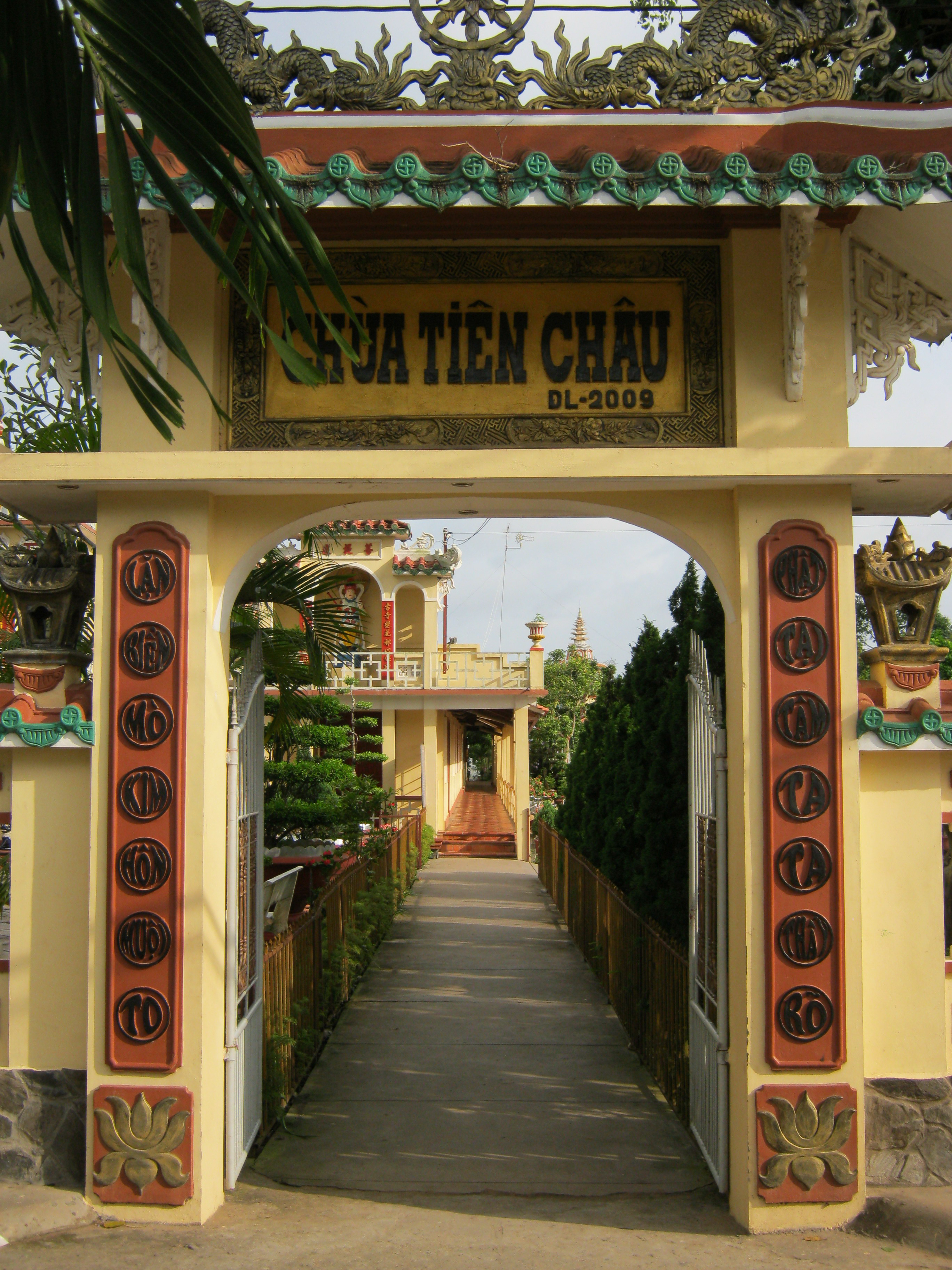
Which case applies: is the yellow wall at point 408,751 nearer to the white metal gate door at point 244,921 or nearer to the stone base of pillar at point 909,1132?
the white metal gate door at point 244,921

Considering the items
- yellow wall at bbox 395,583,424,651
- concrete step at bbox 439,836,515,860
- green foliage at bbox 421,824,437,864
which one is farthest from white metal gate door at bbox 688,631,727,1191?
yellow wall at bbox 395,583,424,651

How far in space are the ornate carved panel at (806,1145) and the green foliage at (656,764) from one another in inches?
104

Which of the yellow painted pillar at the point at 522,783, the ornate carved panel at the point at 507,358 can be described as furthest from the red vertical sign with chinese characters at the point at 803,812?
the yellow painted pillar at the point at 522,783

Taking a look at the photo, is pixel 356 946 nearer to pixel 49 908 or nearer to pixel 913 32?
pixel 49 908

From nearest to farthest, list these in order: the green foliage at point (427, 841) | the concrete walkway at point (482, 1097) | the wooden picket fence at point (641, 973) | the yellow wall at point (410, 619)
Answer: the concrete walkway at point (482, 1097) → the wooden picket fence at point (641, 973) → the green foliage at point (427, 841) → the yellow wall at point (410, 619)

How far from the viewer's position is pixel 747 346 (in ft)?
17.7

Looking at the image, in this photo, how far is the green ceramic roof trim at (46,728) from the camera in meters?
5.32

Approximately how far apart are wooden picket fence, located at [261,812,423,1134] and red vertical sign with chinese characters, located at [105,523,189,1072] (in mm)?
1260

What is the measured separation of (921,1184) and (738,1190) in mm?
912

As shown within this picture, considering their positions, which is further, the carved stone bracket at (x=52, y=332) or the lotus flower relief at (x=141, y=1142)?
the carved stone bracket at (x=52, y=332)

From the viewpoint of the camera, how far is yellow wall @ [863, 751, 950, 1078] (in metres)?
5.32

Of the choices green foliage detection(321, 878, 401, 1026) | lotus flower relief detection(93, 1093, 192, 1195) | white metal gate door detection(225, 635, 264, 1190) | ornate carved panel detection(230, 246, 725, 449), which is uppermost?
ornate carved panel detection(230, 246, 725, 449)

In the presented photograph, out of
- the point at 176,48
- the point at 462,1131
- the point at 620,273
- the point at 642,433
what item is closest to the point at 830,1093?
the point at 462,1131

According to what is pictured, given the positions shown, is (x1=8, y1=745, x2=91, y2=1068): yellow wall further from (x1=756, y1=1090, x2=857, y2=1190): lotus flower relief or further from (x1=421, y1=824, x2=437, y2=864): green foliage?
(x1=421, y1=824, x2=437, y2=864): green foliage
